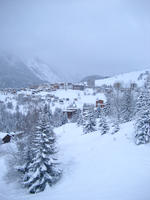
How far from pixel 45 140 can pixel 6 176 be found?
6929mm

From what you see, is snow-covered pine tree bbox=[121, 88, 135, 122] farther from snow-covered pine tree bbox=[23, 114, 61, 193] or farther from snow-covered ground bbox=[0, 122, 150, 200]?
snow-covered pine tree bbox=[23, 114, 61, 193]

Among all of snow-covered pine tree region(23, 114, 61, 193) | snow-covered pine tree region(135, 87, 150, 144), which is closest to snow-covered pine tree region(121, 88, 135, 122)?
snow-covered pine tree region(135, 87, 150, 144)

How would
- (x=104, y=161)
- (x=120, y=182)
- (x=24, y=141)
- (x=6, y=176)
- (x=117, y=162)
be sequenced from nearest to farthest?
(x=120, y=182), (x=117, y=162), (x=104, y=161), (x=24, y=141), (x=6, y=176)

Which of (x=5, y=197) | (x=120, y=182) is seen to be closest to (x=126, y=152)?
(x=120, y=182)

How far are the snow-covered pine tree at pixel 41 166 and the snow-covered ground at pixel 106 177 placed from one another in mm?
632

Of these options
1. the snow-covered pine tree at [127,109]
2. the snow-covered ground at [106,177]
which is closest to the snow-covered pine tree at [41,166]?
the snow-covered ground at [106,177]

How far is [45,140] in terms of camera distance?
977 centimetres

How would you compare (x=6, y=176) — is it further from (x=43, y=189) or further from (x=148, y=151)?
(x=148, y=151)

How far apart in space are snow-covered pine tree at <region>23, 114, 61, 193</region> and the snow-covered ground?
63cm

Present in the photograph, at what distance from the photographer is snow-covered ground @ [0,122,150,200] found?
6383 mm

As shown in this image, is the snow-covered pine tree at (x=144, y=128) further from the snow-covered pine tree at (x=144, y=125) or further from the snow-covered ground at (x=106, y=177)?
the snow-covered ground at (x=106, y=177)

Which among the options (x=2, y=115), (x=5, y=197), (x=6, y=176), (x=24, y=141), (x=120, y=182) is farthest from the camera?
(x=2, y=115)

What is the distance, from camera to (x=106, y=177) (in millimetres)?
8039

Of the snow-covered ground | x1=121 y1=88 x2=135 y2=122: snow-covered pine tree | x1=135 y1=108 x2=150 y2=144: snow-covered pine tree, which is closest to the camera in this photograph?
the snow-covered ground
